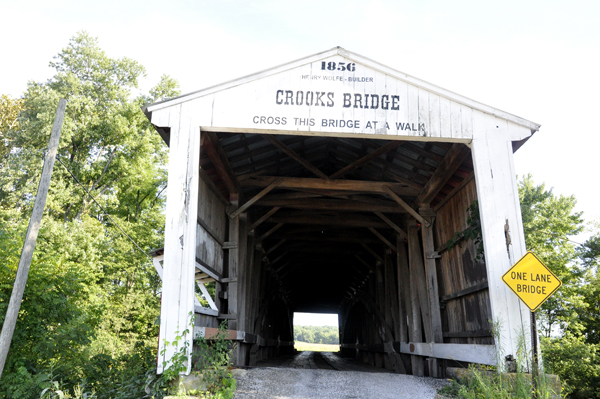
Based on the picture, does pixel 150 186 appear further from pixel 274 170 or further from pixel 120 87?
pixel 274 170

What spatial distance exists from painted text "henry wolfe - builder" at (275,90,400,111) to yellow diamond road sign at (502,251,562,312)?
2.55 metres

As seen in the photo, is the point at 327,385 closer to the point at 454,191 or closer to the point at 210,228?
the point at 210,228

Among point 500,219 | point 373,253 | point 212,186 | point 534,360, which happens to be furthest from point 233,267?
point 534,360

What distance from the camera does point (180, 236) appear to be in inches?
230

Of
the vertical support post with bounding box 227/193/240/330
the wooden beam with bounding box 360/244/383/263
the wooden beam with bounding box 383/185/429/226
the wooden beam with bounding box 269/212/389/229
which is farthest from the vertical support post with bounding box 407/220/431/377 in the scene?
the vertical support post with bounding box 227/193/240/330

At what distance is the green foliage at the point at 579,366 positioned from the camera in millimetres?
15453

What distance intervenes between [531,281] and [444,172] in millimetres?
3106

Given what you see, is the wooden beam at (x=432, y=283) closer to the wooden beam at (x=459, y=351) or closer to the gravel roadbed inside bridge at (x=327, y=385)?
the wooden beam at (x=459, y=351)

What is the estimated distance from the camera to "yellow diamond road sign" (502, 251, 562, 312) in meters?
5.13

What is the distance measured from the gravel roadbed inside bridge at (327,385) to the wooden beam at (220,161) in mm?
3417

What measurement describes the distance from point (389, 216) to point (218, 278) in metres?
4.82

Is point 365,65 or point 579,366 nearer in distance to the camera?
point 365,65

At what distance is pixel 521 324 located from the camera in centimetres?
561

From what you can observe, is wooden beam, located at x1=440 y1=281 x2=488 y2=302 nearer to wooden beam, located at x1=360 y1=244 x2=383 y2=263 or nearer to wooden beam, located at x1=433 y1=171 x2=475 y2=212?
wooden beam, located at x1=433 y1=171 x2=475 y2=212
